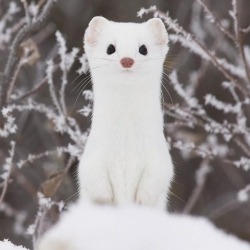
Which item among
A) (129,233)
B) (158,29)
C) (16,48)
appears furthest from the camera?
(16,48)

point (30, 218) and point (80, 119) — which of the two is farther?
point (30, 218)

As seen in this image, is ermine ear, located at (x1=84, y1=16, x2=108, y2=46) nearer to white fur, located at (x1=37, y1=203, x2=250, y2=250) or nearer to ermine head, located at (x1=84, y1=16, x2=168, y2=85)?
ermine head, located at (x1=84, y1=16, x2=168, y2=85)

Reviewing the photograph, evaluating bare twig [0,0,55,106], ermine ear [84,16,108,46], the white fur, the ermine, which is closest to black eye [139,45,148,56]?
the ermine

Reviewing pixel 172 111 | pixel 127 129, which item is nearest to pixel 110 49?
pixel 127 129

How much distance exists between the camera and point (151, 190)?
1950 mm

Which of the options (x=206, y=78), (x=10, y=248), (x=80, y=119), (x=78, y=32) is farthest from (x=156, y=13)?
(x=206, y=78)

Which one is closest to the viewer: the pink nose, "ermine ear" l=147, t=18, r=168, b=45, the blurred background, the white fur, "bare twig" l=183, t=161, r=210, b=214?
the white fur

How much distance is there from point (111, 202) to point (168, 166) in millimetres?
158

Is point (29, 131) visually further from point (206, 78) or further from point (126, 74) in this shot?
point (126, 74)

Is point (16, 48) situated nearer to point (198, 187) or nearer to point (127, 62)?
point (127, 62)

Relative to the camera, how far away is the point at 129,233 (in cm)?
135

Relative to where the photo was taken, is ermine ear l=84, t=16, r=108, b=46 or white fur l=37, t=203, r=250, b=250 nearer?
white fur l=37, t=203, r=250, b=250

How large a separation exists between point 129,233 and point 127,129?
598 millimetres

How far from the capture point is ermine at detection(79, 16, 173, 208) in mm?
1923
